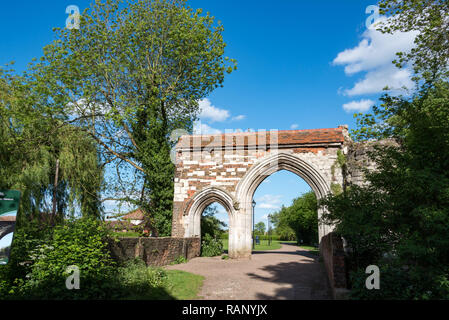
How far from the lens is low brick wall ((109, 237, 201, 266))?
27.2 ft

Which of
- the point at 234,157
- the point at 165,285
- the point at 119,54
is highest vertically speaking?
the point at 119,54

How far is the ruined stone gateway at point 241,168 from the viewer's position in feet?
44.5

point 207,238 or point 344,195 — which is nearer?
point 344,195

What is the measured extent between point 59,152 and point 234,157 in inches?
297

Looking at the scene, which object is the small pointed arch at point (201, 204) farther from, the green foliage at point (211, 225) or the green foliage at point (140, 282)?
the green foliage at point (140, 282)

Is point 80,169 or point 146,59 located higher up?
point 146,59

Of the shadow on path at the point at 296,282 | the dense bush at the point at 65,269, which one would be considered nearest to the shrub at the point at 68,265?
the dense bush at the point at 65,269

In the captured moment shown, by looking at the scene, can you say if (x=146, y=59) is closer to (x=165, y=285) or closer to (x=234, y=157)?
(x=234, y=157)

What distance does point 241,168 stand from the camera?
1441 centimetres
